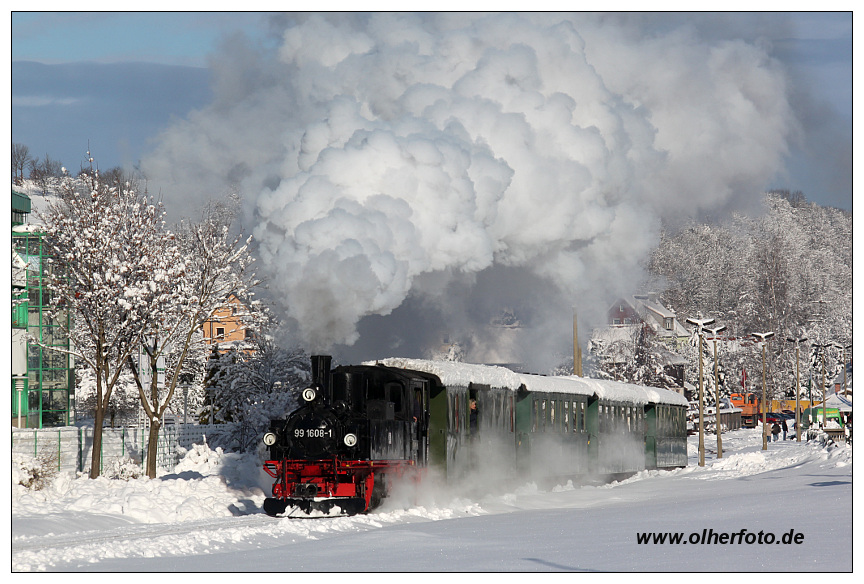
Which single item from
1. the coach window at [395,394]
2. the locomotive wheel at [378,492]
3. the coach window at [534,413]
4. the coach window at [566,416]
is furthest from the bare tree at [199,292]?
the locomotive wheel at [378,492]

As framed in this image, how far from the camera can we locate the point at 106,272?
2397cm

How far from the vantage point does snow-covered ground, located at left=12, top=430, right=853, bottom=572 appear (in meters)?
10.4

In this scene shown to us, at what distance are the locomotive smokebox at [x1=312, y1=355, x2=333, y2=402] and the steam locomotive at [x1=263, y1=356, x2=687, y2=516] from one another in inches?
0.7

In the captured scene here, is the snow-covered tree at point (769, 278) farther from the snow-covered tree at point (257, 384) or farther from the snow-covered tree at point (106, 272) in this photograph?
the snow-covered tree at point (106, 272)

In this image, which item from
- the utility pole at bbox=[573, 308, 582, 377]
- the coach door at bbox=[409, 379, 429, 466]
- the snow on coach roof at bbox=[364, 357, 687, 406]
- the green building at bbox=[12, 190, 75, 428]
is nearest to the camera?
the coach door at bbox=[409, 379, 429, 466]

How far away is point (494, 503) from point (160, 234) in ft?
43.6

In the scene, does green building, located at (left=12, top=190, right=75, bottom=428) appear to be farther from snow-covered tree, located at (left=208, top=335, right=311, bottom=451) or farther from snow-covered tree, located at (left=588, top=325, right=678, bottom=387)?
snow-covered tree, located at (left=588, top=325, right=678, bottom=387)

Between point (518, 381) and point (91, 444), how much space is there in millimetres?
11833

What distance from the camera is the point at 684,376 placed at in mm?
78750

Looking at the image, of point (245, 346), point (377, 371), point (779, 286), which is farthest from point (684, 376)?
point (377, 371)

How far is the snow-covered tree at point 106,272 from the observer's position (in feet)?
78.6

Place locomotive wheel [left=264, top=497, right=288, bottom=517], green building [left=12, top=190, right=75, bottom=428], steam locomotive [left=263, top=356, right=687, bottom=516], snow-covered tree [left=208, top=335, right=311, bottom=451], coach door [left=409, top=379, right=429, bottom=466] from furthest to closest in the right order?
snow-covered tree [left=208, top=335, right=311, bottom=451] → green building [left=12, top=190, right=75, bottom=428] → coach door [left=409, top=379, right=429, bottom=466] → steam locomotive [left=263, top=356, right=687, bottom=516] → locomotive wheel [left=264, top=497, right=288, bottom=517]

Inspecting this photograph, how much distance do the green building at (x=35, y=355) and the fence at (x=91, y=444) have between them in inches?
132

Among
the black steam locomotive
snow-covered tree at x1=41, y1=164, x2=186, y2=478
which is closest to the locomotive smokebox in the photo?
the black steam locomotive
